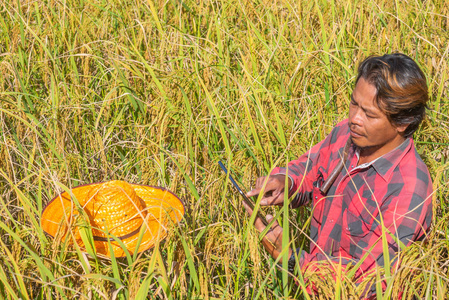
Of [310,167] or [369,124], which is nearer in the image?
[369,124]

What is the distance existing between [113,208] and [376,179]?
790mm

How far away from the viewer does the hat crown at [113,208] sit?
1.51 m

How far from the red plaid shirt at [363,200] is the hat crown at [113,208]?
19.6 inches

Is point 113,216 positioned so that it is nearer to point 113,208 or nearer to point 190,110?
point 113,208

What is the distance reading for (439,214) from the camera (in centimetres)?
186

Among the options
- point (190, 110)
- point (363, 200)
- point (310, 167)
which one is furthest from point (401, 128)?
point (190, 110)

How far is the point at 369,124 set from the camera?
4.92ft

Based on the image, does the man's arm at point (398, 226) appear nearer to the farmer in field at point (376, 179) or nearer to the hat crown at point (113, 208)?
the farmer in field at point (376, 179)

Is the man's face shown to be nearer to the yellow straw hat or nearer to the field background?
the field background

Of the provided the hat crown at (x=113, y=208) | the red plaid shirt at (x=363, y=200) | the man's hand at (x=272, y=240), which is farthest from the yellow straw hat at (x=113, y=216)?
the red plaid shirt at (x=363, y=200)

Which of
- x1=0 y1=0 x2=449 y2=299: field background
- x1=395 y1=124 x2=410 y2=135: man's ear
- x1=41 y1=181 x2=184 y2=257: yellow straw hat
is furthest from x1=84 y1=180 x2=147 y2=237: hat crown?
x1=395 y1=124 x2=410 y2=135: man's ear

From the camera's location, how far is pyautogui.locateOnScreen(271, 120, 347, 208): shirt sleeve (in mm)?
1767

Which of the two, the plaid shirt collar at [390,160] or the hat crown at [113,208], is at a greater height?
the plaid shirt collar at [390,160]

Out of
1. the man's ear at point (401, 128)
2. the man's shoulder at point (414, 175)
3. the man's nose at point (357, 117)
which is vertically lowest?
the man's shoulder at point (414, 175)
